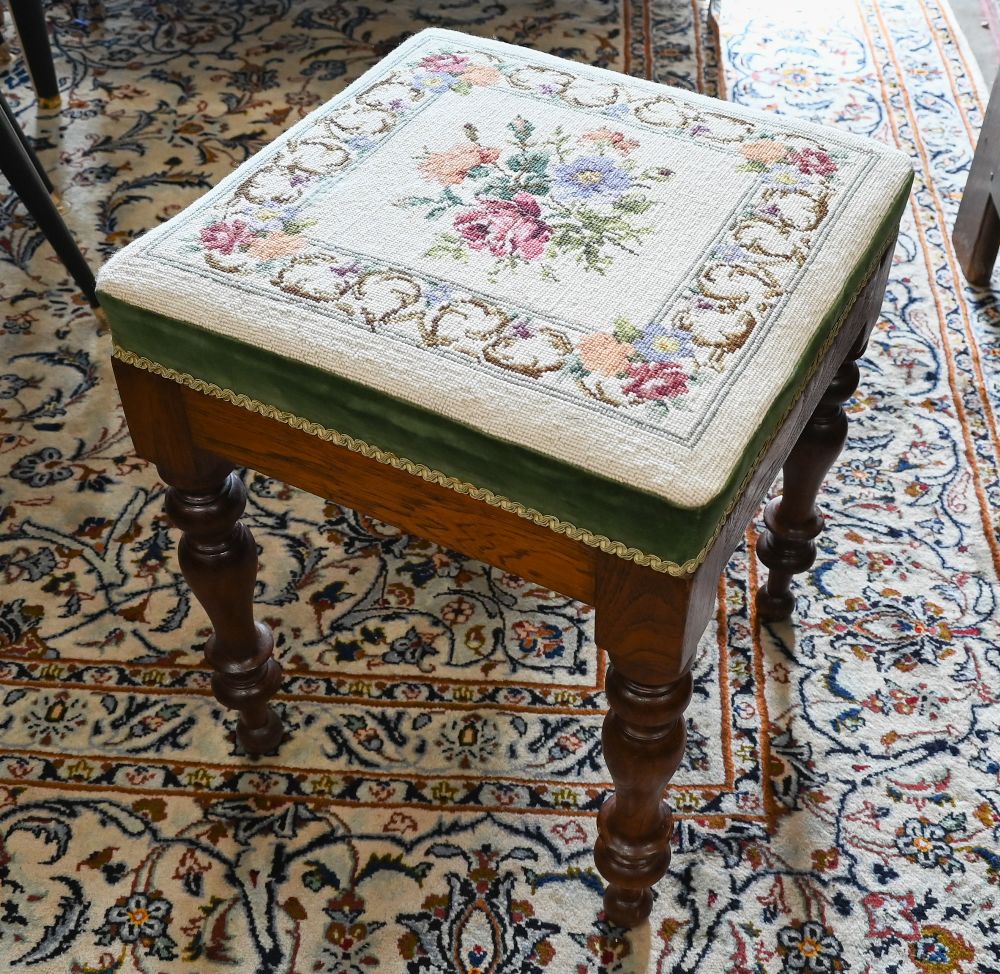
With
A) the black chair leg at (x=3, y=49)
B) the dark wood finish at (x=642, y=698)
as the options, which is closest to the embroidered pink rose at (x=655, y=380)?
the dark wood finish at (x=642, y=698)

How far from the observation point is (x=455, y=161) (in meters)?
0.98

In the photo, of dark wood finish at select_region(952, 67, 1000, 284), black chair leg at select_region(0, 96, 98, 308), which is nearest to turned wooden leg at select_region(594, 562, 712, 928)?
black chair leg at select_region(0, 96, 98, 308)

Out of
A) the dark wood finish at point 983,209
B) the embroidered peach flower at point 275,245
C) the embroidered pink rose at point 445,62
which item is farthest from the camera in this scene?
the dark wood finish at point 983,209

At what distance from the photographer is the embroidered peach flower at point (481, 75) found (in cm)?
108

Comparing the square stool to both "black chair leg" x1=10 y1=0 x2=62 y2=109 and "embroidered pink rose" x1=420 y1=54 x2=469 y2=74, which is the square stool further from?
"black chair leg" x1=10 y1=0 x2=62 y2=109

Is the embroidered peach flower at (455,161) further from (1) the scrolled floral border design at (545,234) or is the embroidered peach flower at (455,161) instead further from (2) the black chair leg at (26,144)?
(2) the black chair leg at (26,144)

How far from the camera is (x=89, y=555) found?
141 cm

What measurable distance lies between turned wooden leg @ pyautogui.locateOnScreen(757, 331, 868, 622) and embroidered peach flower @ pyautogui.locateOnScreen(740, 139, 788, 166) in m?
0.18

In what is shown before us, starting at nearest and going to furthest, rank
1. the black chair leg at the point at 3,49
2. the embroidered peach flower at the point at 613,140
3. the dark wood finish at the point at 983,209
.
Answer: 1. the embroidered peach flower at the point at 613,140
2. the dark wood finish at the point at 983,209
3. the black chair leg at the point at 3,49

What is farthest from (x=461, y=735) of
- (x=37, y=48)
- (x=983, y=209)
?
(x=37, y=48)

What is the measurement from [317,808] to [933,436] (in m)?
0.91

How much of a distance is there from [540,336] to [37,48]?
5.29 feet

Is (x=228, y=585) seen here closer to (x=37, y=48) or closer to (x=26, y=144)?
(x=26, y=144)

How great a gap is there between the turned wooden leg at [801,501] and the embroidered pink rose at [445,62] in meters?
0.44
